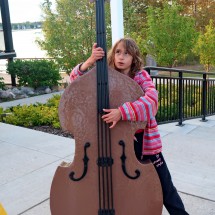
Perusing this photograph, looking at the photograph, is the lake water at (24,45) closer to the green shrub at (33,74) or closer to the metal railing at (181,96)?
the green shrub at (33,74)

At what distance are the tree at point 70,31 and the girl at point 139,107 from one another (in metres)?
9.43

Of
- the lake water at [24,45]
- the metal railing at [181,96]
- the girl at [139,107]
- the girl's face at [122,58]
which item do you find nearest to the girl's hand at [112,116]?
the girl at [139,107]

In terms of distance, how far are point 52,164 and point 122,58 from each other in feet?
7.03

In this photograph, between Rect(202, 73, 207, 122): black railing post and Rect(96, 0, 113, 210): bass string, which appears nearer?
Rect(96, 0, 113, 210): bass string

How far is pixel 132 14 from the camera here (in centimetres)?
1295

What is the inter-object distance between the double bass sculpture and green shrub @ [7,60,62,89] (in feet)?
26.4

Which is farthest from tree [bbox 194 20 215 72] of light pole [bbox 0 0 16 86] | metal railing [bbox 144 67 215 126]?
light pole [bbox 0 0 16 86]

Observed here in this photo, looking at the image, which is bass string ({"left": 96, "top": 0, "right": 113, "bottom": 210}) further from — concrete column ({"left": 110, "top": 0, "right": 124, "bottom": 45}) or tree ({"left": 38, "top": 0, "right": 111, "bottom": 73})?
tree ({"left": 38, "top": 0, "right": 111, "bottom": 73})

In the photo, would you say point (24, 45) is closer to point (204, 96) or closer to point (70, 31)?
point (70, 31)

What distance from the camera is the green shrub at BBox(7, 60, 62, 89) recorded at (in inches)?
389

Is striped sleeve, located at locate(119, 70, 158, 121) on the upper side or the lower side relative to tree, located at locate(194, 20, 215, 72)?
upper

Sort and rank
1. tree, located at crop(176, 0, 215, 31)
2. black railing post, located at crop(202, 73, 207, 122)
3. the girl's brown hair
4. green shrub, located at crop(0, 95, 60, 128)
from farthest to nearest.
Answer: tree, located at crop(176, 0, 215, 31) → black railing post, located at crop(202, 73, 207, 122) → green shrub, located at crop(0, 95, 60, 128) → the girl's brown hair

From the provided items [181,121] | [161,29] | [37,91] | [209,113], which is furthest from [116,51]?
[161,29]

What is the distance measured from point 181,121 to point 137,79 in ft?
12.5
